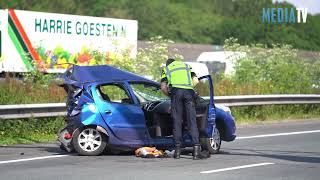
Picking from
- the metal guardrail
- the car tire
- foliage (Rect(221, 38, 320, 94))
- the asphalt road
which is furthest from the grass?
→ foliage (Rect(221, 38, 320, 94))

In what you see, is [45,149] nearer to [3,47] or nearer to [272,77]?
[272,77]

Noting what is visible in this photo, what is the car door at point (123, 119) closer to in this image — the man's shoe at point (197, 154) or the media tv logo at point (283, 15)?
the man's shoe at point (197, 154)

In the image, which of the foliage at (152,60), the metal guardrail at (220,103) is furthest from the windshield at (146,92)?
the foliage at (152,60)

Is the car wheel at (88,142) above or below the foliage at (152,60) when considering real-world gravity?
below

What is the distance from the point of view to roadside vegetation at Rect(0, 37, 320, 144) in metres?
16.5

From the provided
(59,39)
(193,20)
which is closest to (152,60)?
(59,39)

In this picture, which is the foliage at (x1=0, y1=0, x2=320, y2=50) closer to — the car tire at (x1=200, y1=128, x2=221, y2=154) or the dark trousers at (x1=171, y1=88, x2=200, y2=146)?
the car tire at (x1=200, y1=128, x2=221, y2=154)

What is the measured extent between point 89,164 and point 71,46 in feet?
61.5

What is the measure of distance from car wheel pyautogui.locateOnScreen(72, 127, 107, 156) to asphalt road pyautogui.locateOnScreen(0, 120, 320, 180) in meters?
0.18

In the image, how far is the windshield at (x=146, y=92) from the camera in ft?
43.6

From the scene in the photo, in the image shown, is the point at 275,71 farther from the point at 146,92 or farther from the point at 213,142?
the point at 213,142

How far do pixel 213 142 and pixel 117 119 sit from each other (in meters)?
1.76

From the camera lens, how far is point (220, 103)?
19578mm

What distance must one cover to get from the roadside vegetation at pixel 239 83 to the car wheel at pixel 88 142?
3.22 meters
